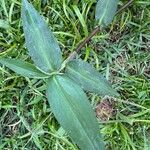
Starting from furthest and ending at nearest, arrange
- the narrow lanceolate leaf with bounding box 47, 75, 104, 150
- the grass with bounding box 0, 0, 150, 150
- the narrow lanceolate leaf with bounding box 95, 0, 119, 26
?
1. the grass with bounding box 0, 0, 150, 150
2. the narrow lanceolate leaf with bounding box 95, 0, 119, 26
3. the narrow lanceolate leaf with bounding box 47, 75, 104, 150

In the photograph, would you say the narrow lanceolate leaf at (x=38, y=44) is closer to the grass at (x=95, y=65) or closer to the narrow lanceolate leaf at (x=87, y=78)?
the narrow lanceolate leaf at (x=87, y=78)

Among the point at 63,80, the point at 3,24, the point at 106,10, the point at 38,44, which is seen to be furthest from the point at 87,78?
the point at 3,24

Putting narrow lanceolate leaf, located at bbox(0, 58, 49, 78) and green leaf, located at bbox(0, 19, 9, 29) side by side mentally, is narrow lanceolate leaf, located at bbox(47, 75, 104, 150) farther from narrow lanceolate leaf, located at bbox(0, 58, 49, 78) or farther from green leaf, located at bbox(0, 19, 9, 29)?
green leaf, located at bbox(0, 19, 9, 29)

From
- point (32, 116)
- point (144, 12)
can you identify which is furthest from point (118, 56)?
point (32, 116)

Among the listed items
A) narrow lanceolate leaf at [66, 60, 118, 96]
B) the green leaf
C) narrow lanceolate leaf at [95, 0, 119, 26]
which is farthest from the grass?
narrow lanceolate leaf at [66, 60, 118, 96]

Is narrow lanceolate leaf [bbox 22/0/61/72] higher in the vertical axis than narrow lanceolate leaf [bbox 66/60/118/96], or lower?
higher

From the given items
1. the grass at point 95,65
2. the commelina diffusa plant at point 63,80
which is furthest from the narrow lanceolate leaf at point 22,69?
the grass at point 95,65

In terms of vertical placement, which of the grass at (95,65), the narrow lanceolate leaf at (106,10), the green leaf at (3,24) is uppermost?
the green leaf at (3,24)
